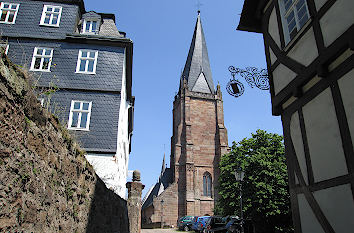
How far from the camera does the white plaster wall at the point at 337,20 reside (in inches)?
191

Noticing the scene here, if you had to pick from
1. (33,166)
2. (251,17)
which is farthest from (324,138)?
(251,17)

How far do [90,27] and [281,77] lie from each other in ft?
43.5

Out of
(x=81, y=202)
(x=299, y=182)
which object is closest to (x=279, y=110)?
(x=299, y=182)

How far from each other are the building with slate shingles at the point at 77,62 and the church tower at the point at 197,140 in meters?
28.4

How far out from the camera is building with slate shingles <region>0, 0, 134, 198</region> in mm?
13906

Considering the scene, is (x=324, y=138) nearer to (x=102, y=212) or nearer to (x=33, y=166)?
(x=33, y=166)

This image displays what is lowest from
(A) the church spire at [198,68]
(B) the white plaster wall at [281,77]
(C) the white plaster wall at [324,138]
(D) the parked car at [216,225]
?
(D) the parked car at [216,225]

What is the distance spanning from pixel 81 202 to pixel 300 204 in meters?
4.51

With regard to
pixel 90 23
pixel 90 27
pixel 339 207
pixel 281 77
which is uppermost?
pixel 90 23

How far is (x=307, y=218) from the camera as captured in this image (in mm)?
5613

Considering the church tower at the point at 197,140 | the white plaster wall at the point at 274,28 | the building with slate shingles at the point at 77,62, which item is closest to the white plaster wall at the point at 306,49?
the white plaster wall at the point at 274,28

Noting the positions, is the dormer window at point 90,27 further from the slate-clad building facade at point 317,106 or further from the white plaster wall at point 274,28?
the slate-clad building facade at point 317,106

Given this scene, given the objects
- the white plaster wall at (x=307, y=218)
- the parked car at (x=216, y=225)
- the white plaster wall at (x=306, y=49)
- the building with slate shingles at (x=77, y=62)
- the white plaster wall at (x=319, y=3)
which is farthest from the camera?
the parked car at (x=216, y=225)

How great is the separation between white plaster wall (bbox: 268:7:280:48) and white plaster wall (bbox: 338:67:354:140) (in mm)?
2672
